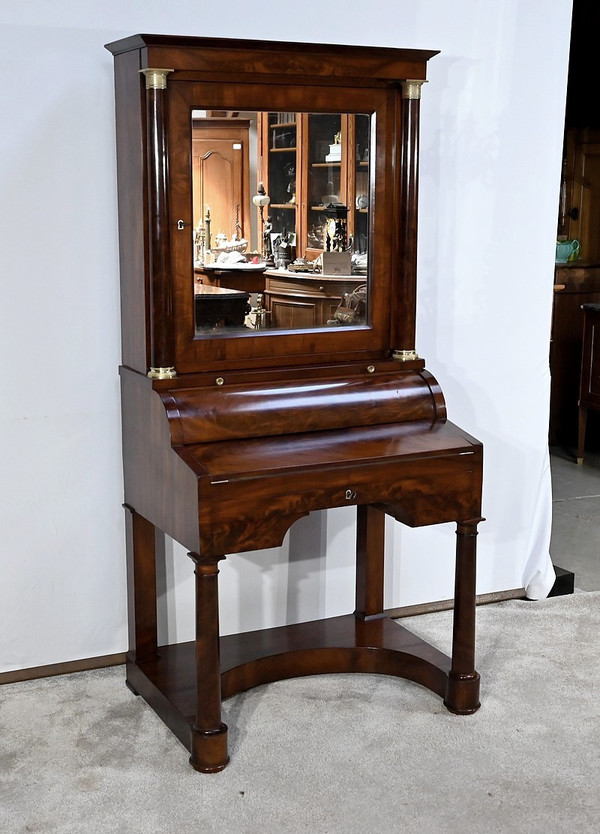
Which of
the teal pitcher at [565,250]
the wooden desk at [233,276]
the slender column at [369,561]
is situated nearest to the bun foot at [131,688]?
the slender column at [369,561]

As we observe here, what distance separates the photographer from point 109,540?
313 cm

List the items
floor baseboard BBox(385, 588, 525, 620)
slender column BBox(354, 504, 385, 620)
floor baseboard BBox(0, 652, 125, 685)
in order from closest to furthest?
floor baseboard BBox(0, 652, 125, 685) → slender column BBox(354, 504, 385, 620) → floor baseboard BBox(385, 588, 525, 620)

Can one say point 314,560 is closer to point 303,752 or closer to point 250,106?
point 303,752

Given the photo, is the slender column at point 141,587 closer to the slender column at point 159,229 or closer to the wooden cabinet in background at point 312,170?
the slender column at point 159,229

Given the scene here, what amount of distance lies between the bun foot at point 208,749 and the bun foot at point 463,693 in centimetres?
67

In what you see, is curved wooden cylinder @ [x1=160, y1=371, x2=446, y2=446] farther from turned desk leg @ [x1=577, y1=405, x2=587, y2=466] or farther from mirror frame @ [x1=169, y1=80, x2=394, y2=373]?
turned desk leg @ [x1=577, y1=405, x2=587, y2=466]

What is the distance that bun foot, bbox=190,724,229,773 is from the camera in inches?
103

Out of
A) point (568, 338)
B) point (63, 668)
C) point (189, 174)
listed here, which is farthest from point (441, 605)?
point (568, 338)

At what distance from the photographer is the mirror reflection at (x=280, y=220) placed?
2682 millimetres

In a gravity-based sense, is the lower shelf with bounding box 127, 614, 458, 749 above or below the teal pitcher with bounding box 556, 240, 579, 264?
below

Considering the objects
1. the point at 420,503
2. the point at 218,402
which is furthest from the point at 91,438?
the point at 420,503

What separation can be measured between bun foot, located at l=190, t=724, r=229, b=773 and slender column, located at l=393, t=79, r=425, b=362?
1121 mm

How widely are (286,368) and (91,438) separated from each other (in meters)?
0.63

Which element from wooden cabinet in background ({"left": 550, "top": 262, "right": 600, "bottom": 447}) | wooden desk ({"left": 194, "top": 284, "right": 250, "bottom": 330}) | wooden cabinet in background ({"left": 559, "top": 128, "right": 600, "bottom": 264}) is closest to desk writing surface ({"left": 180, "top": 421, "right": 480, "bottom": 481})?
wooden desk ({"left": 194, "top": 284, "right": 250, "bottom": 330})
